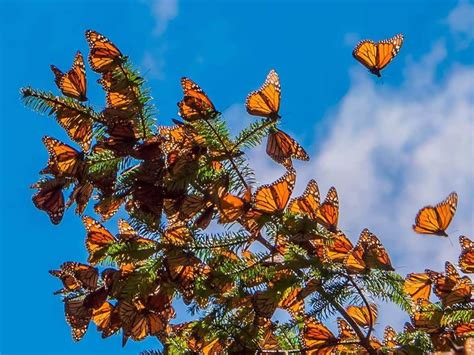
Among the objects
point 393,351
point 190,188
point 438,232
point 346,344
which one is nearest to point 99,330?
point 190,188

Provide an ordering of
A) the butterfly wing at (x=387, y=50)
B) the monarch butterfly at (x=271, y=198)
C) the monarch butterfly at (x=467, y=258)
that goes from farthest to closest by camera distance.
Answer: the butterfly wing at (x=387, y=50) < the monarch butterfly at (x=467, y=258) < the monarch butterfly at (x=271, y=198)

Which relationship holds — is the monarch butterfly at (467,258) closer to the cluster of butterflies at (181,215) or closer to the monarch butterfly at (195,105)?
the cluster of butterflies at (181,215)

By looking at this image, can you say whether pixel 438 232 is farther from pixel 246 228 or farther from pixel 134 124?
pixel 134 124

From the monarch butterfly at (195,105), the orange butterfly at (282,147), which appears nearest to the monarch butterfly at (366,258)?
the orange butterfly at (282,147)

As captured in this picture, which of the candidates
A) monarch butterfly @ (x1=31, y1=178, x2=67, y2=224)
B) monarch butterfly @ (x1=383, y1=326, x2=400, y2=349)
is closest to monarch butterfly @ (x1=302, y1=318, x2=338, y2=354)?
monarch butterfly @ (x1=383, y1=326, x2=400, y2=349)

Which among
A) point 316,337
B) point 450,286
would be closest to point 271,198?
point 316,337

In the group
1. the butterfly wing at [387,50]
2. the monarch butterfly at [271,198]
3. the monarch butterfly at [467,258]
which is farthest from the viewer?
the butterfly wing at [387,50]

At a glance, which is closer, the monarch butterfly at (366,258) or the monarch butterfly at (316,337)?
the monarch butterfly at (366,258)

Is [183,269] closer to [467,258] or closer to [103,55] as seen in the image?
[103,55]
